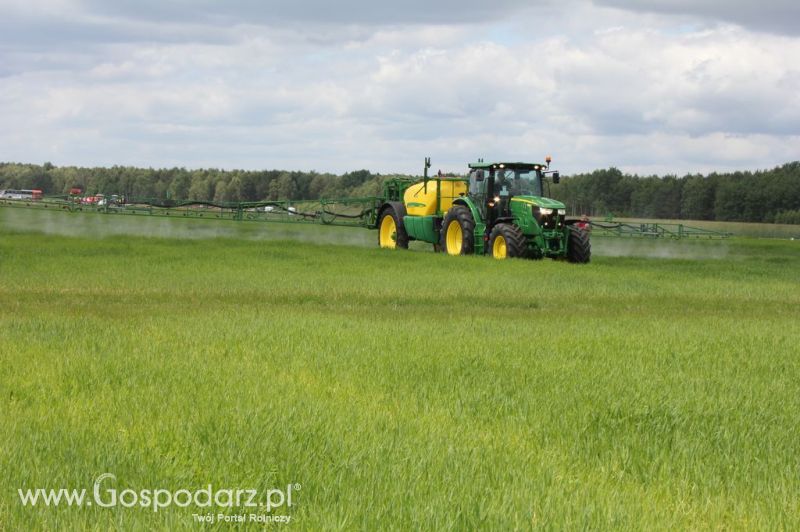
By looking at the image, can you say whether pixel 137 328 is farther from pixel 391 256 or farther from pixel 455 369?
pixel 391 256

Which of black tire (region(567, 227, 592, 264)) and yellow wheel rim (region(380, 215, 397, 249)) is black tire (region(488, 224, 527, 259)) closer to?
black tire (region(567, 227, 592, 264))

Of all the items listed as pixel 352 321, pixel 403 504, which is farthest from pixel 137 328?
pixel 403 504

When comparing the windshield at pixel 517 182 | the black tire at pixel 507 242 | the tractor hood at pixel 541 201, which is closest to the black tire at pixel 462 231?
the black tire at pixel 507 242

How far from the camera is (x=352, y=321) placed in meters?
15.7

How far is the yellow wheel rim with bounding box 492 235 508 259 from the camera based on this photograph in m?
30.5

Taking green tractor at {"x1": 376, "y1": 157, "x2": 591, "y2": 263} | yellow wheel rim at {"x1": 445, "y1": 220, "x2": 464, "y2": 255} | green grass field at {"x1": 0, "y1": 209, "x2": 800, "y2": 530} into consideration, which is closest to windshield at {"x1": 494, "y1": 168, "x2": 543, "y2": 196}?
green tractor at {"x1": 376, "y1": 157, "x2": 591, "y2": 263}

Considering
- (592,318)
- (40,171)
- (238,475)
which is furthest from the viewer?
(40,171)

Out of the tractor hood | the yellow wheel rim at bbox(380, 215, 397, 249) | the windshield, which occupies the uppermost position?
the windshield

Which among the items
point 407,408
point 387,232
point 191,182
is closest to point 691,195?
point 191,182

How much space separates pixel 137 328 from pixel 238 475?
8.38 m

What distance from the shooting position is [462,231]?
105ft

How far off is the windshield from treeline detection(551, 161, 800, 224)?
91140 millimetres

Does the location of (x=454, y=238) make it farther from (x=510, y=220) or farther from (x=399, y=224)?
(x=399, y=224)

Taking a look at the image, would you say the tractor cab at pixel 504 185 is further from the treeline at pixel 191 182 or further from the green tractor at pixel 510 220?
the treeline at pixel 191 182
